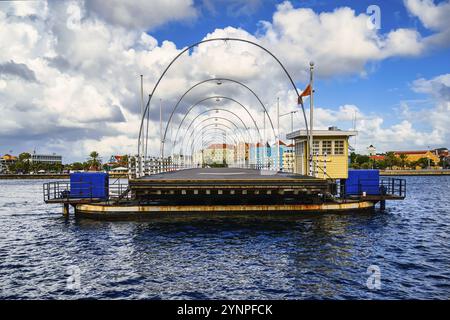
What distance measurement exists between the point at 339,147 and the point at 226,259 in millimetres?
18225

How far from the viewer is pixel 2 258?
15.6m

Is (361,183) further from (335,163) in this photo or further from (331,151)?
(331,151)

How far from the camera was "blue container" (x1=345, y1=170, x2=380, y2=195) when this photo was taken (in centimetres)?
2691

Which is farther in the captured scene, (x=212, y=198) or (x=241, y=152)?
(x=241, y=152)

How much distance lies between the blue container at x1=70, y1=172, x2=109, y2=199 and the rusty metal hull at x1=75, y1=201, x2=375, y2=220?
1.47m

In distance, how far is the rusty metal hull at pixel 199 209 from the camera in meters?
23.9

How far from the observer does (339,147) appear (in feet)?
96.3

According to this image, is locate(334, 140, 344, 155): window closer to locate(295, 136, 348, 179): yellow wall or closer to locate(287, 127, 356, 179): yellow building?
locate(287, 127, 356, 179): yellow building

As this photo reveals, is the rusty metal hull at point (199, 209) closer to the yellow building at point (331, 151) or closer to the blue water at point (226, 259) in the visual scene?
the blue water at point (226, 259)

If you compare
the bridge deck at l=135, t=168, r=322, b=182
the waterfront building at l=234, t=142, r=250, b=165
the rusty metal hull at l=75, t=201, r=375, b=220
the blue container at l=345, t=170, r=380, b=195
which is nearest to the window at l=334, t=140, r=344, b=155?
the blue container at l=345, t=170, r=380, b=195

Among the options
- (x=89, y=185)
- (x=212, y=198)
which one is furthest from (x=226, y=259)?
(x=89, y=185)

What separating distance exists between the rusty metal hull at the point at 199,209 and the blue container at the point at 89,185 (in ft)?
4.82
